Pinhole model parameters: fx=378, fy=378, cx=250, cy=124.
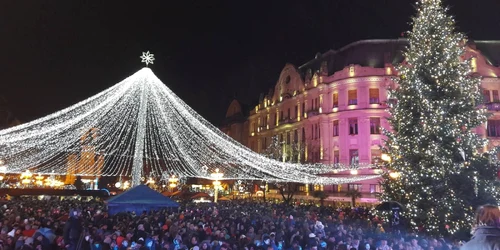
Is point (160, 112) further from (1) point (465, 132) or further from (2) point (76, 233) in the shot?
(1) point (465, 132)

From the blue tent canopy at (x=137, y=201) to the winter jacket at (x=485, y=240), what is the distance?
60.2 ft

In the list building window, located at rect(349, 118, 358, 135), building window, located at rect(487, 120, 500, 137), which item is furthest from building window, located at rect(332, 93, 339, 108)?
building window, located at rect(487, 120, 500, 137)

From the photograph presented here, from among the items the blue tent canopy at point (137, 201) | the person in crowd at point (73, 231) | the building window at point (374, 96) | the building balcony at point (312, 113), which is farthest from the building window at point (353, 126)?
the person in crowd at point (73, 231)

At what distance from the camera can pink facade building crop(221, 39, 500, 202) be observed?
138 ft

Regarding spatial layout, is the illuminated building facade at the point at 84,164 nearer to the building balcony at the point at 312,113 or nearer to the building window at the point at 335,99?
the building balcony at the point at 312,113

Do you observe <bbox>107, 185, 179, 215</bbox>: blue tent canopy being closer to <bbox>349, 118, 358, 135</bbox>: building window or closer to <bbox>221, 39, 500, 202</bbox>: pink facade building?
<bbox>221, 39, 500, 202</bbox>: pink facade building

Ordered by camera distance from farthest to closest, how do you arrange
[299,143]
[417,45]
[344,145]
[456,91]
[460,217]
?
[299,143]
[344,145]
[417,45]
[456,91]
[460,217]

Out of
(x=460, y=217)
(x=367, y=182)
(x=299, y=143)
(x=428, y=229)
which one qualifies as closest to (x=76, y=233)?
(x=428, y=229)

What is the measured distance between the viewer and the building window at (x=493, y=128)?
4150 cm

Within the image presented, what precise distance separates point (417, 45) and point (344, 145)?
2722cm

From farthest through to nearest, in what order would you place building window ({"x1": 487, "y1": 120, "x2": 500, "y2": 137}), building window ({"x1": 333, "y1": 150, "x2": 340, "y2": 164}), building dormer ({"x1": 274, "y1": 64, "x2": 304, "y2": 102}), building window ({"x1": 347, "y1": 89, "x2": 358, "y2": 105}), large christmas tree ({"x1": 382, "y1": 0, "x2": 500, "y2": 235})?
building dormer ({"x1": 274, "y1": 64, "x2": 304, "y2": 102}) → building window ({"x1": 333, "y1": 150, "x2": 340, "y2": 164}) → building window ({"x1": 347, "y1": 89, "x2": 358, "y2": 105}) → building window ({"x1": 487, "y1": 120, "x2": 500, "y2": 137}) → large christmas tree ({"x1": 382, "y1": 0, "x2": 500, "y2": 235})

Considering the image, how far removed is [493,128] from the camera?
137ft

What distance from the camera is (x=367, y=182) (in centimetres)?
4062

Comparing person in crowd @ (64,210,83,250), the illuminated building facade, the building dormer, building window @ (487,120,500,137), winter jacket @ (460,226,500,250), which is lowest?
person in crowd @ (64,210,83,250)
